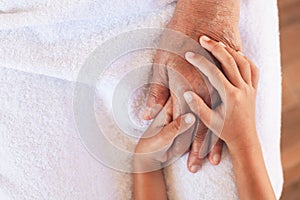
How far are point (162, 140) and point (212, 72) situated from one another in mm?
128

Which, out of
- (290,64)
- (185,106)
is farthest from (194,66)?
(290,64)

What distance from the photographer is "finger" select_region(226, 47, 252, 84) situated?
79cm

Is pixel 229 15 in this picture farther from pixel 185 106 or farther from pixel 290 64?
pixel 290 64

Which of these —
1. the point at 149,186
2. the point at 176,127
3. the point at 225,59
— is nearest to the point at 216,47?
the point at 225,59

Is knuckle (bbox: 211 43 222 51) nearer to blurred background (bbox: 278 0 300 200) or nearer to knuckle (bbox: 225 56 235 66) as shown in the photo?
knuckle (bbox: 225 56 235 66)

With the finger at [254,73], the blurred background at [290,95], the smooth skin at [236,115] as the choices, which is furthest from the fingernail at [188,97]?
the blurred background at [290,95]

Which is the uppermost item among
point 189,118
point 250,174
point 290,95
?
point 189,118

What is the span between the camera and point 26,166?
0.81 m

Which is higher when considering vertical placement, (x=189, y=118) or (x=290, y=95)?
(x=189, y=118)

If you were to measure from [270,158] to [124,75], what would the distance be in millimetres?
282

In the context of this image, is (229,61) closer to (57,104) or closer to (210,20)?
(210,20)

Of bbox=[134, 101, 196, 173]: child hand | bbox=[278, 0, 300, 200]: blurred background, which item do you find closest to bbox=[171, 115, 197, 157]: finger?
bbox=[134, 101, 196, 173]: child hand

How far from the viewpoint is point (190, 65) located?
794 millimetres

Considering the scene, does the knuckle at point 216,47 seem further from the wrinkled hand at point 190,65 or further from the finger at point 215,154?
the finger at point 215,154
